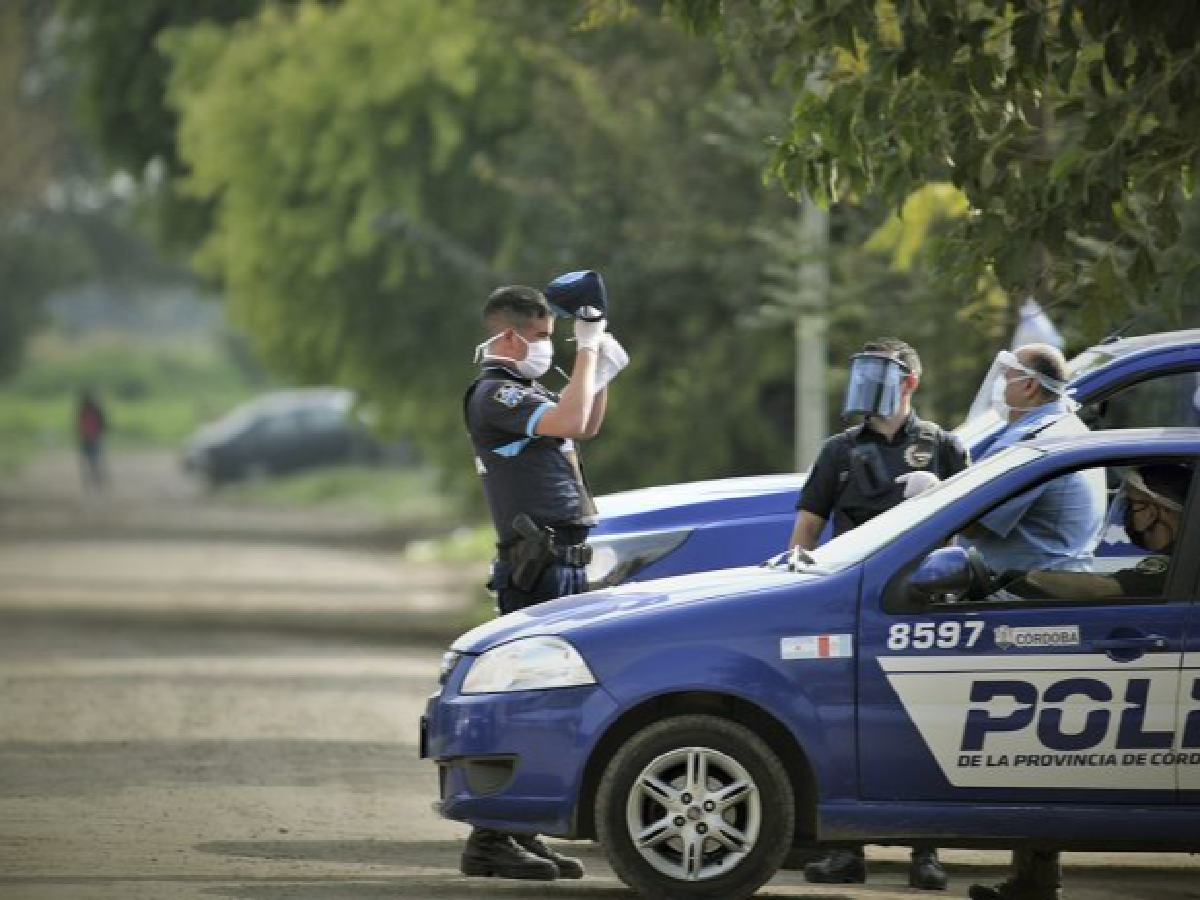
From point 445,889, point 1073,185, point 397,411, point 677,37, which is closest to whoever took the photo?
point 445,889

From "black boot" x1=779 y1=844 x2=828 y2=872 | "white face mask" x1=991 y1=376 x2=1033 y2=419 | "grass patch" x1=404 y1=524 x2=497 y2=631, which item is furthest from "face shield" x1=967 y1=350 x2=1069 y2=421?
"grass patch" x1=404 y1=524 x2=497 y2=631

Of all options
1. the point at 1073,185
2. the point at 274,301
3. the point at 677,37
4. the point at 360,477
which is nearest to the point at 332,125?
the point at 274,301

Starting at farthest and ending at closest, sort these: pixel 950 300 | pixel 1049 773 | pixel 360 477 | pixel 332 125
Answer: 1. pixel 360 477
2. pixel 332 125
3. pixel 950 300
4. pixel 1049 773

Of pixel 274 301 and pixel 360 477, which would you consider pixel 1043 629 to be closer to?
pixel 274 301

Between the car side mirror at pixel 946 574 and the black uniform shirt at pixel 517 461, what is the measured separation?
1751 millimetres

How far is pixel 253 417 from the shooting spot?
56281 millimetres

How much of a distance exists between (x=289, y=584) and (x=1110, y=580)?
20.7 metres

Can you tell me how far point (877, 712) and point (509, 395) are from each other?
202 cm

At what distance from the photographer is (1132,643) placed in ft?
30.5

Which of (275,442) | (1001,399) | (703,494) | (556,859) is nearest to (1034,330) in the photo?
(703,494)

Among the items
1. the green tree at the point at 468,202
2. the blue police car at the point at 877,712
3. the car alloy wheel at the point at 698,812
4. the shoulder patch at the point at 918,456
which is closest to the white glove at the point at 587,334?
the shoulder patch at the point at 918,456

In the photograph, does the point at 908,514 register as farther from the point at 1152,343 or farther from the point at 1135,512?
the point at 1152,343

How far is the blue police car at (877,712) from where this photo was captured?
30.5 feet

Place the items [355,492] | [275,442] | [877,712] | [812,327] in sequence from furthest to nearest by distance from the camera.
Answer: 1. [275,442]
2. [355,492]
3. [812,327]
4. [877,712]
